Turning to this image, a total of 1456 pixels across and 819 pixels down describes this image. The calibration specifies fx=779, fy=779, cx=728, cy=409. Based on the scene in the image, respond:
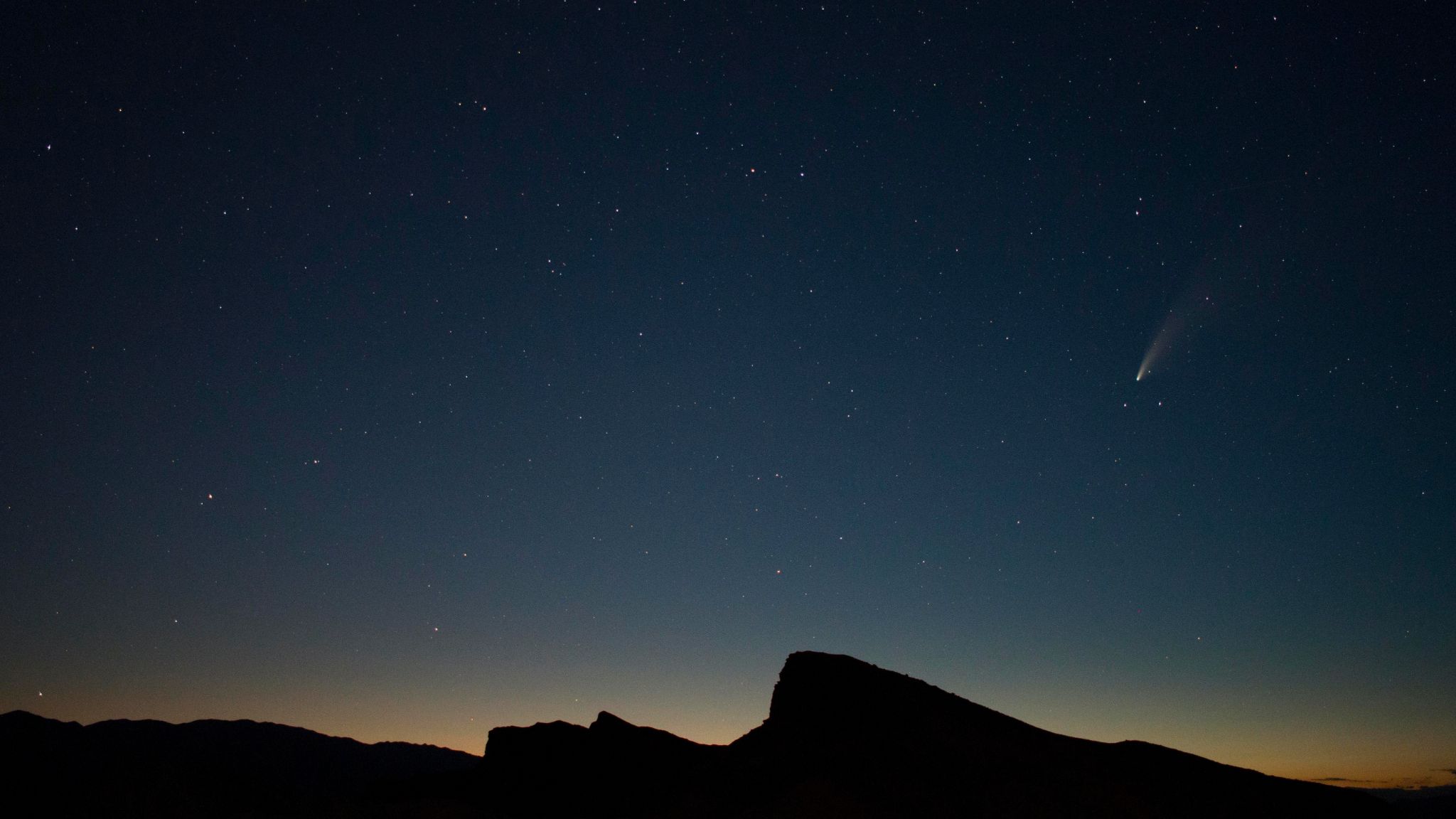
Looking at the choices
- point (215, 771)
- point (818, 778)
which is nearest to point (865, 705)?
point (818, 778)

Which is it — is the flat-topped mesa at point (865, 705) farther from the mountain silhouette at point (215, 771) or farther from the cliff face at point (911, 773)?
the mountain silhouette at point (215, 771)

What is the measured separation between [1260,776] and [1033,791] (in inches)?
388

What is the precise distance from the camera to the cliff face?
18.8m

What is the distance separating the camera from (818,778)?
2030 cm

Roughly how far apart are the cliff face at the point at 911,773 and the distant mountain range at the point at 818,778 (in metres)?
0.06

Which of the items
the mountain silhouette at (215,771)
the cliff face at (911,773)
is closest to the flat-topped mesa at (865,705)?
the cliff face at (911,773)

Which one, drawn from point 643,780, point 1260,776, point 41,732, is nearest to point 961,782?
point 1260,776

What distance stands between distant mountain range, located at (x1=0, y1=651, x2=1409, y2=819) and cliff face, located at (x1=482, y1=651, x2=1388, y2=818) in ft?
0.19

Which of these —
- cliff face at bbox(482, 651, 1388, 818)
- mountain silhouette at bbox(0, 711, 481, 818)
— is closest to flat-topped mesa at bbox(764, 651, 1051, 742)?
cliff face at bbox(482, 651, 1388, 818)

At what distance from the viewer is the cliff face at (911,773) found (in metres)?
18.8

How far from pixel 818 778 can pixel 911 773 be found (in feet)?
7.90

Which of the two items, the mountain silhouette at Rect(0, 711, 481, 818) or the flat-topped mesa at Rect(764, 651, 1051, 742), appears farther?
the flat-topped mesa at Rect(764, 651, 1051, 742)

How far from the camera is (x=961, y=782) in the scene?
771 inches

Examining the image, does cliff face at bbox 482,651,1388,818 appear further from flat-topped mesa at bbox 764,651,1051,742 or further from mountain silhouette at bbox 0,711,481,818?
mountain silhouette at bbox 0,711,481,818
